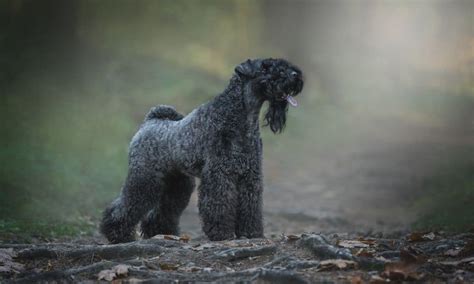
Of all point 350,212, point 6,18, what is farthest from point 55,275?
point 6,18

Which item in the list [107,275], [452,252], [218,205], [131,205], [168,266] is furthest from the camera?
[131,205]

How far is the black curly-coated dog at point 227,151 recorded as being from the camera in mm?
8523

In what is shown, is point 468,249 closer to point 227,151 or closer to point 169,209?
point 227,151

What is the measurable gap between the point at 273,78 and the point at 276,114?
0.62m

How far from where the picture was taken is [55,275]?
22.6 ft

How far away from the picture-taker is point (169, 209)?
32.8ft

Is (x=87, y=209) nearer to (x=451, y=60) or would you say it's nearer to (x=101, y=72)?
(x=101, y=72)

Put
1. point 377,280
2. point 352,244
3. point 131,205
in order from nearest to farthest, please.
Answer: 1. point 377,280
2. point 352,244
3. point 131,205

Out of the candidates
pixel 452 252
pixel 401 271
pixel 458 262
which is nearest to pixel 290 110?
pixel 452 252

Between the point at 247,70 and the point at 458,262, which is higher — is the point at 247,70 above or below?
above

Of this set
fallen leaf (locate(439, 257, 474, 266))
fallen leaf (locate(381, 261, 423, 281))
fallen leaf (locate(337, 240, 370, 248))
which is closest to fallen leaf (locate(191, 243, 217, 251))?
fallen leaf (locate(337, 240, 370, 248))

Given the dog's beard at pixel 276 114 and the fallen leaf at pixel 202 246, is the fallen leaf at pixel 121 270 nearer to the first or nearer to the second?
the fallen leaf at pixel 202 246

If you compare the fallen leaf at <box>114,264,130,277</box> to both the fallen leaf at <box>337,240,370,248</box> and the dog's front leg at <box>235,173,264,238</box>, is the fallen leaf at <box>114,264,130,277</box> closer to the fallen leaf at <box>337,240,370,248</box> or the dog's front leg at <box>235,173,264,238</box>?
the dog's front leg at <box>235,173,264,238</box>

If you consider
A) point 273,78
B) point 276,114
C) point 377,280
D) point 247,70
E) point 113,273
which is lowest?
point 377,280
